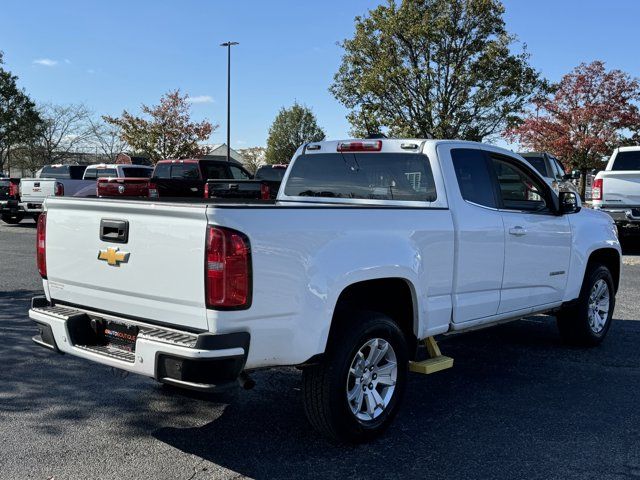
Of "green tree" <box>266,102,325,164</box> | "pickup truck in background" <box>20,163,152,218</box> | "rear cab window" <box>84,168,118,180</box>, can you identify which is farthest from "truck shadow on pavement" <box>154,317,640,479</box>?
"green tree" <box>266,102,325,164</box>

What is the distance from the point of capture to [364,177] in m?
5.12

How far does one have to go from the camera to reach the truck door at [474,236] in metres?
4.53

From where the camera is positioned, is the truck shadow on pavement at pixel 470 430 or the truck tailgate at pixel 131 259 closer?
the truck tailgate at pixel 131 259

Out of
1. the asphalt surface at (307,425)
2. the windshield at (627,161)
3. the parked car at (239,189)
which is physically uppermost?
the windshield at (627,161)

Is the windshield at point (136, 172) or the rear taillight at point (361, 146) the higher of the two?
the windshield at point (136, 172)

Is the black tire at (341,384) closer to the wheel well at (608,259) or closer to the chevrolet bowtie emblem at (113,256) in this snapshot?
the chevrolet bowtie emblem at (113,256)

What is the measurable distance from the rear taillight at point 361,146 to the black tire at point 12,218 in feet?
55.5

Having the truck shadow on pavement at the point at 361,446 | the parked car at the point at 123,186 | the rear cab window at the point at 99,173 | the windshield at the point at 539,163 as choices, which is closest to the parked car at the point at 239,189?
the parked car at the point at 123,186

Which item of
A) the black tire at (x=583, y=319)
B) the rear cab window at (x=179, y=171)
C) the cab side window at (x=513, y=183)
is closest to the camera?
the cab side window at (x=513, y=183)

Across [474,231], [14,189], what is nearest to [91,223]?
[474,231]

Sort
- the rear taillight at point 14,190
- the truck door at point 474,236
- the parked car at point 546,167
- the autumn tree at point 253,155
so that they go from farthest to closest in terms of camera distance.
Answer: the autumn tree at point 253,155
the rear taillight at point 14,190
the parked car at point 546,167
the truck door at point 474,236

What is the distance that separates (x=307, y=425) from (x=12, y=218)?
18.8 meters

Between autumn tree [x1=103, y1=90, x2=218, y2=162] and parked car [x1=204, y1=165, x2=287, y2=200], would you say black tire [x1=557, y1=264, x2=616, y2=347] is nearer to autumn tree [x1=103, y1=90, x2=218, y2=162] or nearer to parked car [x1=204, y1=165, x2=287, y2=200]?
parked car [x1=204, y1=165, x2=287, y2=200]

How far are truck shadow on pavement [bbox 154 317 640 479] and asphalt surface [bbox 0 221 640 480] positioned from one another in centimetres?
1
